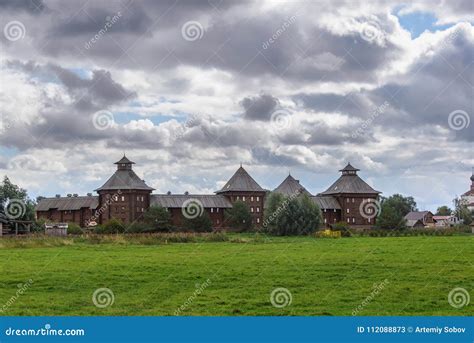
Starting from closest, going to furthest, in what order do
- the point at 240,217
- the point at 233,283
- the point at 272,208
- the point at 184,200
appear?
the point at 233,283, the point at 272,208, the point at 240,217, the point at 184,200

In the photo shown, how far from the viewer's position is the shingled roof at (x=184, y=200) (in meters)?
83.8

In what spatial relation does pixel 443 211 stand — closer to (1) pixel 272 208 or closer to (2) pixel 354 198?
(2) pixel 354 198

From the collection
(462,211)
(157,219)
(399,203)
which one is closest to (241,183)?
(157,219)

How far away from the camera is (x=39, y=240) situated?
1407 inches

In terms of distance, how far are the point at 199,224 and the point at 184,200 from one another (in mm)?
13428

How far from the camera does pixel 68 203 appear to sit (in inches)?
3595

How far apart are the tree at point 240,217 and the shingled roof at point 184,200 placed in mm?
6472

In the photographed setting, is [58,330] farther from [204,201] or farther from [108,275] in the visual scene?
[204,201]

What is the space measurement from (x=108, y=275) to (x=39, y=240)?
17.2 metres

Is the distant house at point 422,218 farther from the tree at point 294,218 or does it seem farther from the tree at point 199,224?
the tree at point 294,218

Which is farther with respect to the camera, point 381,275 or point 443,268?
point 443,268

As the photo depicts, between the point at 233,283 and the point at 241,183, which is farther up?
the point at 241,183

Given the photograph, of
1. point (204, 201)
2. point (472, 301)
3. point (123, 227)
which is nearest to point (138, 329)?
point (472, 301)

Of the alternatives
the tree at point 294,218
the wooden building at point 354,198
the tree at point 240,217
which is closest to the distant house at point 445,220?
the wooden building at point 354,198
